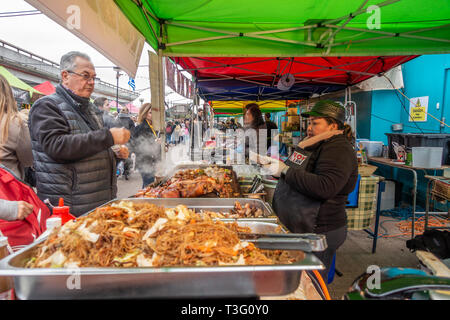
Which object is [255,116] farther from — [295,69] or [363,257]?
[363,257]

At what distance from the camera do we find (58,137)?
6.18ft

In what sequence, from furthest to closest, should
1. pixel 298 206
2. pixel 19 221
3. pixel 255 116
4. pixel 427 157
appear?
pixel 255 116 → pixel 427 157 → pixel 298 206 → pixel 19 221

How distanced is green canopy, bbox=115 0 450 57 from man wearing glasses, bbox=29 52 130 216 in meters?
0.83

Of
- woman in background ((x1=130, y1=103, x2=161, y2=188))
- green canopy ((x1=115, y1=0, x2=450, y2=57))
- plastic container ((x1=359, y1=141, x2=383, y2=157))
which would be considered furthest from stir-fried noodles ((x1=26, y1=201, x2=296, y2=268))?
plastic container ((x1=359, y1=141, x2=383, y2=157))

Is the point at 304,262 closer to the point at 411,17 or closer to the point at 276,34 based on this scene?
the point at 276,34

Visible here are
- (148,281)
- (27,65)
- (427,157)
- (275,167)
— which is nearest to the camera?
(148,281)

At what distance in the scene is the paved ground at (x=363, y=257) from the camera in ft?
10.7

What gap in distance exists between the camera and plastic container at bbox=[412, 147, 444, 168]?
14.3 feet

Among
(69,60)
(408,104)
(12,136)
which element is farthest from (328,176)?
(408,104)

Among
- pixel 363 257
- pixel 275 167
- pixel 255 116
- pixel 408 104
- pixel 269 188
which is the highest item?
pixel 408 104

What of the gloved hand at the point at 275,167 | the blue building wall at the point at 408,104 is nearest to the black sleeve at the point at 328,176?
the gloved hand at the point at 275,167

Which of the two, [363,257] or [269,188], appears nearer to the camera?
[269,188]

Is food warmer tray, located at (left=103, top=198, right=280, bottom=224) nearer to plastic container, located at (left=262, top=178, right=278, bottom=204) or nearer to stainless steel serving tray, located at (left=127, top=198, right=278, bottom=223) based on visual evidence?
stainless steel serving tray, located at (left=127, top=198, right=278, bottom=223)

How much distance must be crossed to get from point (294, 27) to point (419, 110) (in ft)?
16.7
